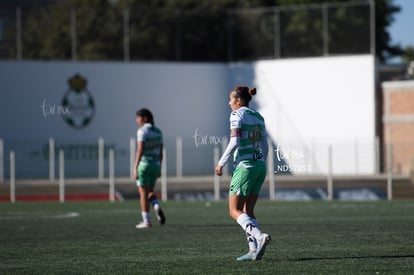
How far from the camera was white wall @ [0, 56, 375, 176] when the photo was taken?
134ft

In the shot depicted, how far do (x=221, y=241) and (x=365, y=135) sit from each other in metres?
28.9

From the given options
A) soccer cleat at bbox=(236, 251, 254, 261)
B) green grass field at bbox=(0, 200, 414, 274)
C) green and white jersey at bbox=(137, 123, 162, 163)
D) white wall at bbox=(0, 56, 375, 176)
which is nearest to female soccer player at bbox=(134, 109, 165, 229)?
green and white jersey at bbox=(137, 123, 162, 163)

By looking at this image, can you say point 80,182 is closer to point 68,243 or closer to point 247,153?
point 68,243

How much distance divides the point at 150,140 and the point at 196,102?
28148 millimetres

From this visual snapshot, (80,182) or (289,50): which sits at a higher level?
(289,50)

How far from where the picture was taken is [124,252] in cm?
1342

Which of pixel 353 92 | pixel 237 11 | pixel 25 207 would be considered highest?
pixel 237 11

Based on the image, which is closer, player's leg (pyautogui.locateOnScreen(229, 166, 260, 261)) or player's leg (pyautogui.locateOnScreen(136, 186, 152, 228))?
player's leg (pyautogui.locateOnScreen(229, 166, 260, 261))

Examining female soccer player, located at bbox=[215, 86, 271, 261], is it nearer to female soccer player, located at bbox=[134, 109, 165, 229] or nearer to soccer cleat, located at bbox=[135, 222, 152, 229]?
soccer cleat, located at bbox=[135, 222, 152, 229]

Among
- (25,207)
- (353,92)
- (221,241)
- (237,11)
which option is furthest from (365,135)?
(221,241)

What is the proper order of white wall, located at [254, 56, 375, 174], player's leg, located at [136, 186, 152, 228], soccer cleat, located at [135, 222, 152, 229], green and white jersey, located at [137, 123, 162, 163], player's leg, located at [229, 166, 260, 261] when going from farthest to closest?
white wall, located at [254, 56, 375, 174]
green and white jersey, located at [137, 123, 162, 163]
player's leg, located at [136, 186, 152, 228]
soccer cleat, located at [135, 222, 152, 229]
player's leg, located at [229, 166, 260, 261]

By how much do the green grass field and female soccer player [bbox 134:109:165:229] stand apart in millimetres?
603

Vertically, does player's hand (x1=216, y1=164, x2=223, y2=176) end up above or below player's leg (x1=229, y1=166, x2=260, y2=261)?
above

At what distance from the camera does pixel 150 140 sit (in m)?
18.4
